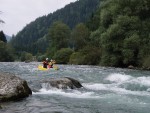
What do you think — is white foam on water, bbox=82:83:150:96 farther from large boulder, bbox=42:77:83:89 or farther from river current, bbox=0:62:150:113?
large boulder, bbox=42:77:83:89

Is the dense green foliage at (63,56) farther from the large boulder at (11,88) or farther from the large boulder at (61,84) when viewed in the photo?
the large boulder at (11,88)

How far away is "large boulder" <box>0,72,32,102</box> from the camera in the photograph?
14.6m

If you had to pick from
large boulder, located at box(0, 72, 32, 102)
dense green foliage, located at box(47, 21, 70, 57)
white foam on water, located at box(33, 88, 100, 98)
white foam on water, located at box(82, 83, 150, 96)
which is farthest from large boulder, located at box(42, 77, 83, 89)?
dense green foliage, located at box(47, 21, 70, 57)

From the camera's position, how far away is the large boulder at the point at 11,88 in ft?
48.0

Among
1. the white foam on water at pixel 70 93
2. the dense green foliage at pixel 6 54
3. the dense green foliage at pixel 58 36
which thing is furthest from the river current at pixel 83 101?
the dense green foliage at pixel 6 54

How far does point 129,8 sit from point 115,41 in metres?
5.38

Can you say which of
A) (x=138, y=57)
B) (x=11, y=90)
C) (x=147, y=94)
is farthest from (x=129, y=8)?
(x=11, y=90)

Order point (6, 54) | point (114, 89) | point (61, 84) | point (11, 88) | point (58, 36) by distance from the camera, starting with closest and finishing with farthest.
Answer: point (11, 88) < point (61, 84) < point (114, 89) < point (58, 36) < point (6, 54)

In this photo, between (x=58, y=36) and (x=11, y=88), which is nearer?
(x=11, y=88)

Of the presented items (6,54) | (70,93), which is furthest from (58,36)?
(70,93)

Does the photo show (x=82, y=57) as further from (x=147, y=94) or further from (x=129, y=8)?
(x=147, y=94)

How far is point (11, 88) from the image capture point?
15047 millimetres

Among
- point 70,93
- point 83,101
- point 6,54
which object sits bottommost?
point 83,101

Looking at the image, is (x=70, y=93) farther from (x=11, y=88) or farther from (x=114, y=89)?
(x=11, y=88)
